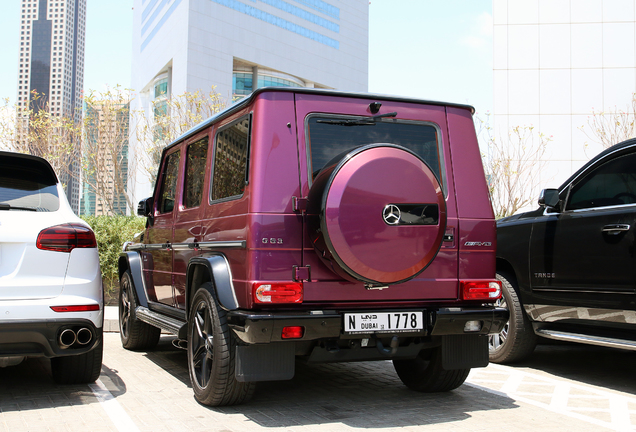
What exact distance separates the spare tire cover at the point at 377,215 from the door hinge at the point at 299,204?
0.06m

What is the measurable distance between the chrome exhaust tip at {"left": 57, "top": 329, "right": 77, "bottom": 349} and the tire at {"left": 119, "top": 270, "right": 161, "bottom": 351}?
2.24m

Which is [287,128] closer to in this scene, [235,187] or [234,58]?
[235,187]

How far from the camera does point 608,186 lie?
17.8ft

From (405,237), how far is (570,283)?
2359mm

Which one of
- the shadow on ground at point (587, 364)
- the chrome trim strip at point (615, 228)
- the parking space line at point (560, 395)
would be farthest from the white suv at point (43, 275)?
the shadow on ground at point (587, 364)

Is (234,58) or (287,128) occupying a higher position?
(234,58)

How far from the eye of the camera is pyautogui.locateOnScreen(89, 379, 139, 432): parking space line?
3.97 metres

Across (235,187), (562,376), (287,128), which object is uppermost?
(287,128)

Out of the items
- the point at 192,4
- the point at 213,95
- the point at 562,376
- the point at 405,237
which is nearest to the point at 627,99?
the point at 213,95

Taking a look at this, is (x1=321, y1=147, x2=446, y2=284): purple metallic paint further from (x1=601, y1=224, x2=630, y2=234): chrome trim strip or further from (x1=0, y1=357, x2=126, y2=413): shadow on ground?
(x1=0, y1=357, x2=126, y2=413): shadow on ground

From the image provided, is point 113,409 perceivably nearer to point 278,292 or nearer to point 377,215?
point 278,292

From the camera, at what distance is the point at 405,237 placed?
12.7 ft

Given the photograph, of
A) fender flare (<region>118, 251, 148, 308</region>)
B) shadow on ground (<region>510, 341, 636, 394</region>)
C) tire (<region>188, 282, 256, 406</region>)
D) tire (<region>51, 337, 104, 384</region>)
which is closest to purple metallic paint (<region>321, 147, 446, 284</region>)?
tire (<region>188, 282, 256, 406</region>)

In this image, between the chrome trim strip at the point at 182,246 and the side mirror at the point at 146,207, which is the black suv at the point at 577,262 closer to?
the chrome trim strip at the point at 182,246
